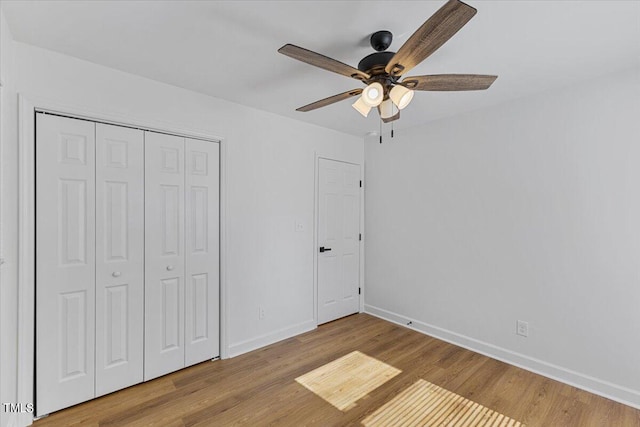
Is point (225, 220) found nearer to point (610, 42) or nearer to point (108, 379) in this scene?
point (108, 379)

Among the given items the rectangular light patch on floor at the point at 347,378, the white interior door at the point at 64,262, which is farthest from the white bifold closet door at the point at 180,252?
the rectangular light patch on floor at the point at 347,378

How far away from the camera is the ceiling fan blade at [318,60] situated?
1.43m

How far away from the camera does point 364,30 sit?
1.70m

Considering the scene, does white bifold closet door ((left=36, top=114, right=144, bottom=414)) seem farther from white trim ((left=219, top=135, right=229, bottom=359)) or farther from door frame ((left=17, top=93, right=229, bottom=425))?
white trim ((left=219, top=135, right=229, bottom=359))

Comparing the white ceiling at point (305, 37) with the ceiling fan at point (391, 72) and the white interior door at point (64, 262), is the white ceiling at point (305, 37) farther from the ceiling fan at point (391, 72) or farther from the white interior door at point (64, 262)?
the white interior door at point (64, 262)

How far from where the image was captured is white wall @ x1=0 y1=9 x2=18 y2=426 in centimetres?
164

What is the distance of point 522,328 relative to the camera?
8.77 feet

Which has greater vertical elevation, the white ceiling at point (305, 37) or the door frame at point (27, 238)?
the white ceiling at point (305, 37)

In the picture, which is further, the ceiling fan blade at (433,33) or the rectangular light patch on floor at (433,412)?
the rectangular light patch on floor at (433,412)

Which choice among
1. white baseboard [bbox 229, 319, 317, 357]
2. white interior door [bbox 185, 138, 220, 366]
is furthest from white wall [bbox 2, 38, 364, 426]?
white interior door [bbox 185, 138, 220, 366]

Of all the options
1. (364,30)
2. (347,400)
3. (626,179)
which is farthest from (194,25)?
(626,179)

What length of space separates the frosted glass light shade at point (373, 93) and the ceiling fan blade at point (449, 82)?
19 cm

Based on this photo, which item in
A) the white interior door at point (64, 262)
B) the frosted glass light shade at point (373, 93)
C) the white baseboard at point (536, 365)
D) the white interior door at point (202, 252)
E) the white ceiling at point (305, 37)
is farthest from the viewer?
the white interior door at point (202, 252)

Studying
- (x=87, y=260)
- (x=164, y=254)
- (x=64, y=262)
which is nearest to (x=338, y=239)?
(x=164, y=254)
